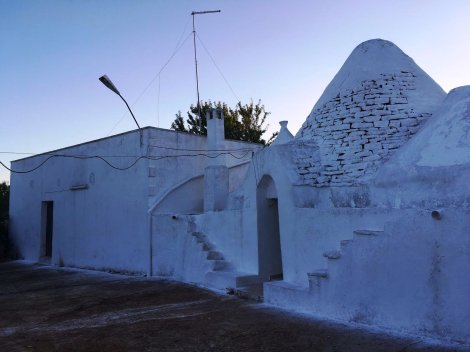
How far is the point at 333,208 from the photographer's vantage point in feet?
25.4

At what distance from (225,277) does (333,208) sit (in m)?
3.35

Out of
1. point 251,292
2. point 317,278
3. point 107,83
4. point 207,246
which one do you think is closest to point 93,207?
point 107,83

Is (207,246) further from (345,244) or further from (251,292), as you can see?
(345,244)

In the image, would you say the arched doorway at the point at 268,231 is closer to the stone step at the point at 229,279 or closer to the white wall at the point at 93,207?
the stone step at the point at 229,279

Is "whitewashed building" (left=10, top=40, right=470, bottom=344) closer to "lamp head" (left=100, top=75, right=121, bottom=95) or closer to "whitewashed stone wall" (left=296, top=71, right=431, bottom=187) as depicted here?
"whitewashed stone wall" (left=296, top=71, right=431, bottom=187)

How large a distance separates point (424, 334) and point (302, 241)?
2.98 metres

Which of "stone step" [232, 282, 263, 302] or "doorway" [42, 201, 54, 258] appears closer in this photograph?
"stone step" [232, 282, 263, 302]

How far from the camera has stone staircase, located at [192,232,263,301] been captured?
9227mm

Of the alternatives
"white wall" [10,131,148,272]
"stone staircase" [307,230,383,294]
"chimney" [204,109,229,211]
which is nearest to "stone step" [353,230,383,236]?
"stone staircase" [307,230,383,294]

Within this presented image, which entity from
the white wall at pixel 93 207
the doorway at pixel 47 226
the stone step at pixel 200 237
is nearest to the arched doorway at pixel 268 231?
the stone step at pixel 200 237

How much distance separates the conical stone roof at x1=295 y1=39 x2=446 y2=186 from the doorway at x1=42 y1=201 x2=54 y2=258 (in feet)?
44.0

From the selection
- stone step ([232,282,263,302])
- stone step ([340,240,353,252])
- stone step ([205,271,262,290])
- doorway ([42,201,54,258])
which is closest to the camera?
stone step ([340,240,353,252])

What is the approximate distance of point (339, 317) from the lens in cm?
675

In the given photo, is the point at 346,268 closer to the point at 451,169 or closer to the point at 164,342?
the point at 451,169
